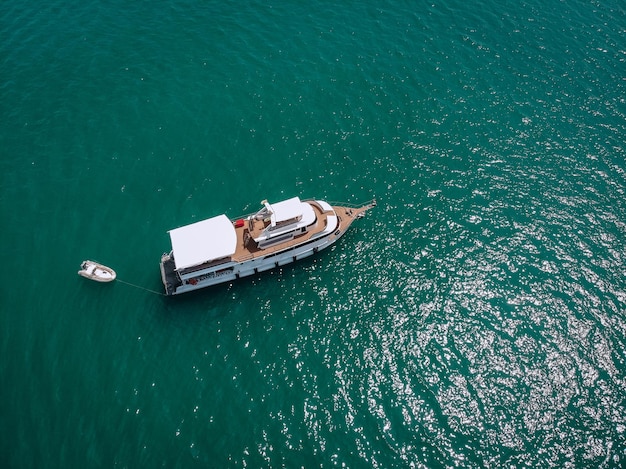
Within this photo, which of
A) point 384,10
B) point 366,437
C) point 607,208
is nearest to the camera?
point 366,437

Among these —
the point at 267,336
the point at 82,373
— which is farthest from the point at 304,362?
the point at 82,373

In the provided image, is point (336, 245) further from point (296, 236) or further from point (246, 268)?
point (246, 268)

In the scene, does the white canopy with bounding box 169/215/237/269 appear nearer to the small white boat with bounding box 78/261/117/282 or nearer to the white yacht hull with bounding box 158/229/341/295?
the white yacht hull with bounding box 158/229/341/295

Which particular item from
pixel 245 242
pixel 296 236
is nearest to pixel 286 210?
pixel 296 236

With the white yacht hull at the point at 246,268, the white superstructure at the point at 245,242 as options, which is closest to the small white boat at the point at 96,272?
the white superstructure at the point at 245,242

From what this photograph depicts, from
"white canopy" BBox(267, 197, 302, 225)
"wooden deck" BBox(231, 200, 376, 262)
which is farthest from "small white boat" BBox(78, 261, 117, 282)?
"white canopy" BBox(267, 197, 302, 225)

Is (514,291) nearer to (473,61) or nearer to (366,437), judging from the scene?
(366,437)

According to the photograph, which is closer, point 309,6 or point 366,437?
point 366,437
